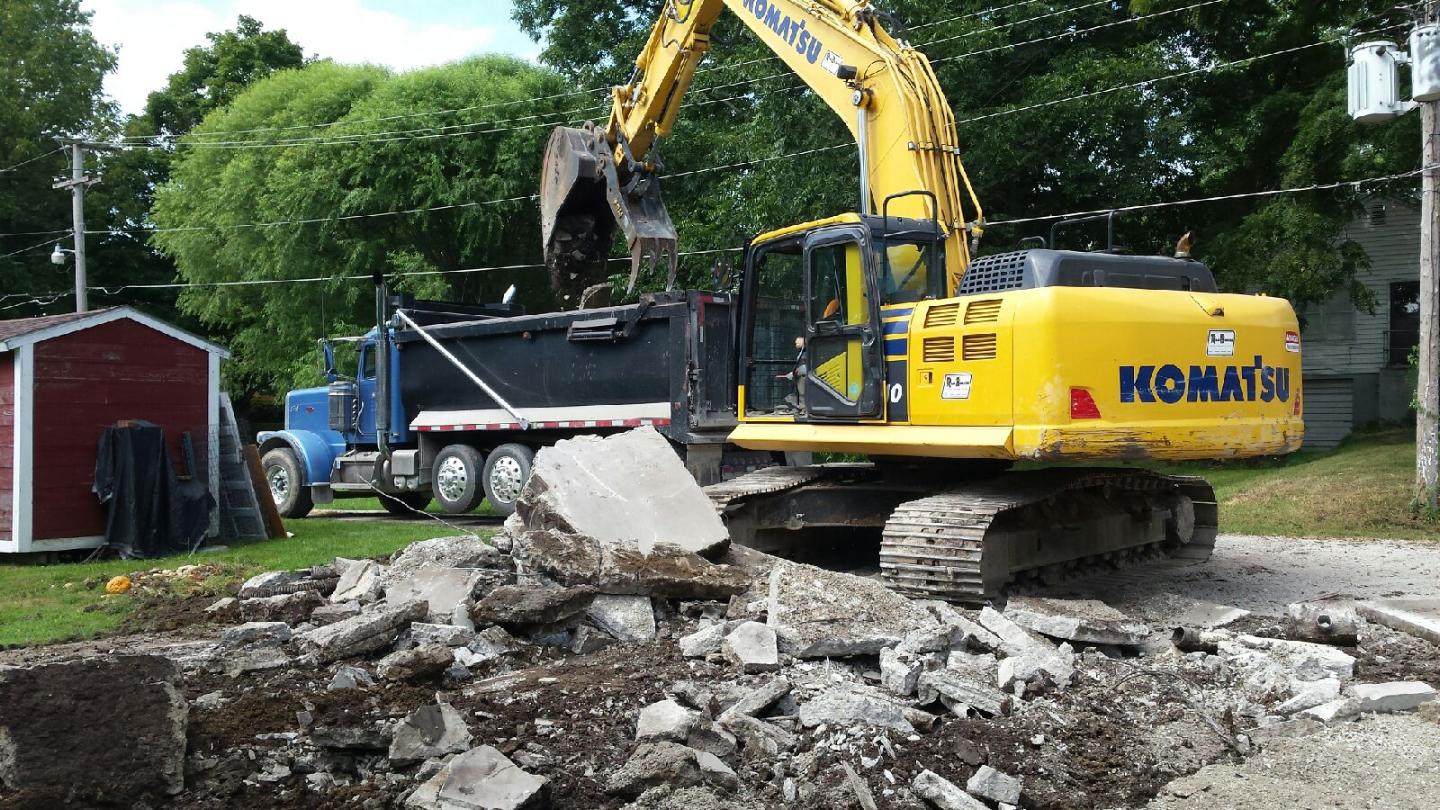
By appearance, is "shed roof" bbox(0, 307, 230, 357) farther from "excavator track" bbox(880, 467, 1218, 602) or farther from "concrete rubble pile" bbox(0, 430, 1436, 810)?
"excavator track" bbox(880, 467, 1218, 602)

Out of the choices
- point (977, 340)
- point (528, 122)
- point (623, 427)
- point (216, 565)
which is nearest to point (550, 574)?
point (977, 340)

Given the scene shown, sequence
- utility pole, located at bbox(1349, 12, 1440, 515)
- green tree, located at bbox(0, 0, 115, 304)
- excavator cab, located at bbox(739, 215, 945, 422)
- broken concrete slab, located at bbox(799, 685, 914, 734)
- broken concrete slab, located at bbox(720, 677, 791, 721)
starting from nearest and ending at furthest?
broken concrete slab, located at bbox(799, 685, 914, 734)
broken concrete slab, located at bbox(720, 677, 791, 721)
excavator cab, located at bbox(739, 215, 945, 422)
utility pole, located at bbox(1349, 12, 1440, 515)
green tree, located at bbox(0, 0, 115, 304)

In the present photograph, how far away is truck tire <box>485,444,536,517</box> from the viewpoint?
1410 centimetres

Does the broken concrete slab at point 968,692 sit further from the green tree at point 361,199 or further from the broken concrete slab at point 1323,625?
the green tree at point 361,199

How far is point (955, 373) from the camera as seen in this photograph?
26.4 feet

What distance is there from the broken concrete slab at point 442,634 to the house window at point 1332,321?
2332cm

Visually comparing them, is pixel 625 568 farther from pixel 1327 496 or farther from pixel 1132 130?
pixel 1132 130

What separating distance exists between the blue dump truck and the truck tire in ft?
0.06

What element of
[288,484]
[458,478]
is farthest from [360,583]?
[288,484]

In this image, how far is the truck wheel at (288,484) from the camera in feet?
53.6

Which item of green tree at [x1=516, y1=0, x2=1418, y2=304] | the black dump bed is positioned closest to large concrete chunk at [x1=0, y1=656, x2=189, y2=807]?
the black dump bed

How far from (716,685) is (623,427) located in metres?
7.71

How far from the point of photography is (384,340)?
1561cm

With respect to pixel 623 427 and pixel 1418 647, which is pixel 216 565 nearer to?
pixel 623 427
